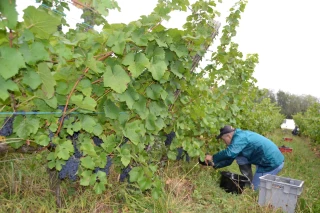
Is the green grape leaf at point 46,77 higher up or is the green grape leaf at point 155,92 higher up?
the green grape leaf at point 155,92

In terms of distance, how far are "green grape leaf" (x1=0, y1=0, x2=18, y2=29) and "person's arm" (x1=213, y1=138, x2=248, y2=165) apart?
403 cm

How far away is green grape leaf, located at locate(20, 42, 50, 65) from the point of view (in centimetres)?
136

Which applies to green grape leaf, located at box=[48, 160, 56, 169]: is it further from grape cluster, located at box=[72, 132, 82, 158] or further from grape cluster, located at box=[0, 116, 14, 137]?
grape cluster, located at box=[0, 116, 14, 137]

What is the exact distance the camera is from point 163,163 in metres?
4.23

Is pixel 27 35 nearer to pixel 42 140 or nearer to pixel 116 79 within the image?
pixel 116 79

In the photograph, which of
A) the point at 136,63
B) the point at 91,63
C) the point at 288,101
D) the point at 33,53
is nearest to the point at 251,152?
the point at 136,63

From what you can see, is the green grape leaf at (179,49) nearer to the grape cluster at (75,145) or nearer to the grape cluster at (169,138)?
the grape cluster at (75,145)

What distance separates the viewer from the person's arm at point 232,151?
4.72 metres

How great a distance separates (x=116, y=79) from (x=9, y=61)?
67cm

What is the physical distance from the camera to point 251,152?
16.6ft

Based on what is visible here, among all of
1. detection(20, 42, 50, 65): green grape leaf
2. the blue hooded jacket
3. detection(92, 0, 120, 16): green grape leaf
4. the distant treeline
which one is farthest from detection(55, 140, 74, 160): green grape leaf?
the distant treeline

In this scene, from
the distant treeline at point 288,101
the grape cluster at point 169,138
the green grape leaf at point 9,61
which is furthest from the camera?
the distant treeline at point 288,101

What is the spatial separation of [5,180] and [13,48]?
224cm

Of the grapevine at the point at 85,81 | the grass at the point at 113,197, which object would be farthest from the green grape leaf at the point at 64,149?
the grass at the point at 113,197
